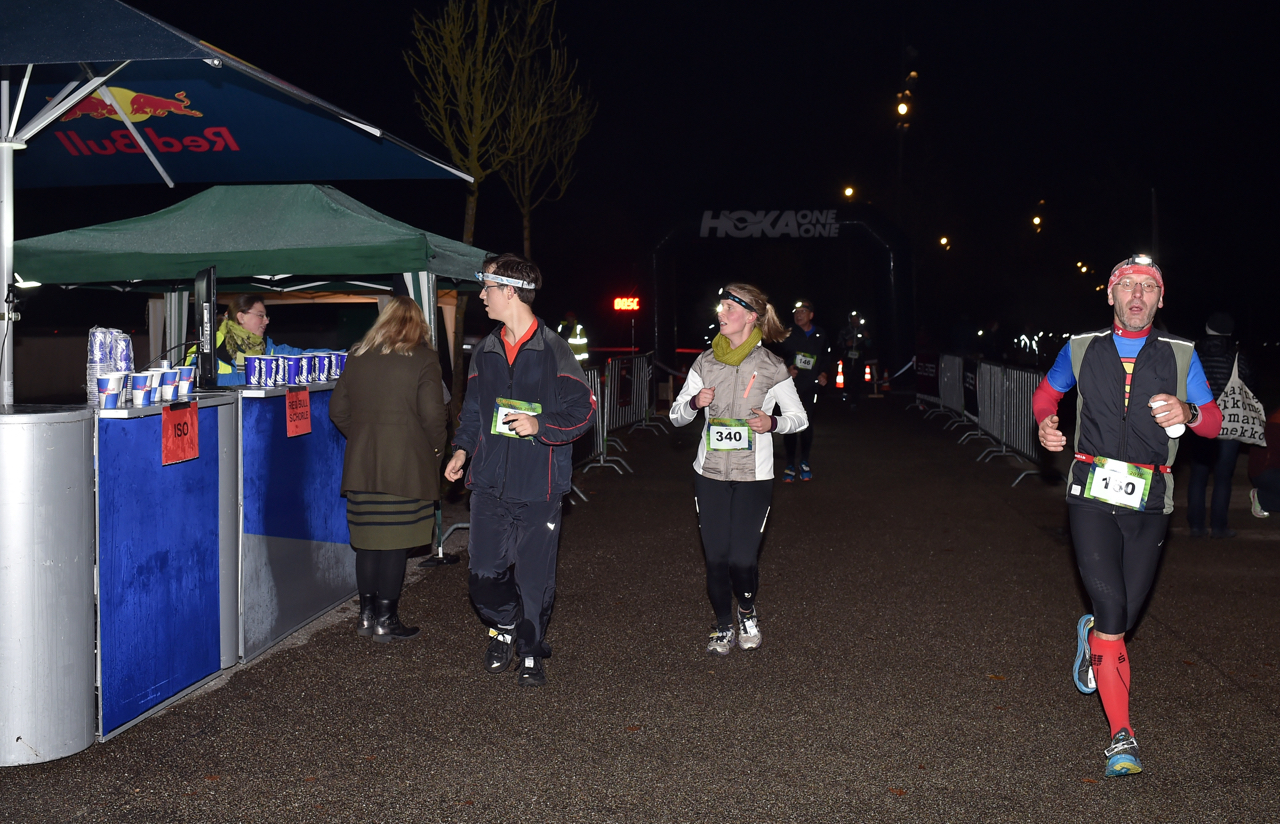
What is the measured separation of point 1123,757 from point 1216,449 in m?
5.46

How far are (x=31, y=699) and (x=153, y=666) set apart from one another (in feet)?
1.94

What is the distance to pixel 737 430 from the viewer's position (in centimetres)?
550

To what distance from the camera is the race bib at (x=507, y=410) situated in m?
5.09

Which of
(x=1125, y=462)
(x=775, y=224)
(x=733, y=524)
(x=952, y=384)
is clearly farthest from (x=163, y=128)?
(x=775, y=224)

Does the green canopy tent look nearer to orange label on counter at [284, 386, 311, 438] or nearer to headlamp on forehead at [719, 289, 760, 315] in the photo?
orange label on counter at [284, 386, 311, 438]

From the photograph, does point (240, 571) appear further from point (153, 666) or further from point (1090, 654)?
point (1090, 654)

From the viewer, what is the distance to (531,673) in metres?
5.23

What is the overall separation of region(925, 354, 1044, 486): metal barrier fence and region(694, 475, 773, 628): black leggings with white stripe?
7112mm

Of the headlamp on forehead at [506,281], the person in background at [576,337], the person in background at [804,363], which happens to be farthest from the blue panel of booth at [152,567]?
the person in background at [576,337]

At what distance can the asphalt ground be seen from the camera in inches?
155

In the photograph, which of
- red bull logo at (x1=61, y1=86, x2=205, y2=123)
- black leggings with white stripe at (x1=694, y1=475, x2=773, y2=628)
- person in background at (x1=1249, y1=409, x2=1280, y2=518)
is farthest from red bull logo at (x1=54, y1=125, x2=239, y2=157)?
person in background at (x1=1249, y1=409, x2=1280, y2=518)

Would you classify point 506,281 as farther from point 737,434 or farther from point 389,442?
point 737,434

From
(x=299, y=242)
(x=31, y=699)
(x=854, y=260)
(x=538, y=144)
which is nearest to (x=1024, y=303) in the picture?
(x=854, y=260)

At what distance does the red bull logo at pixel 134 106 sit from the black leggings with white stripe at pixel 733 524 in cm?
402
